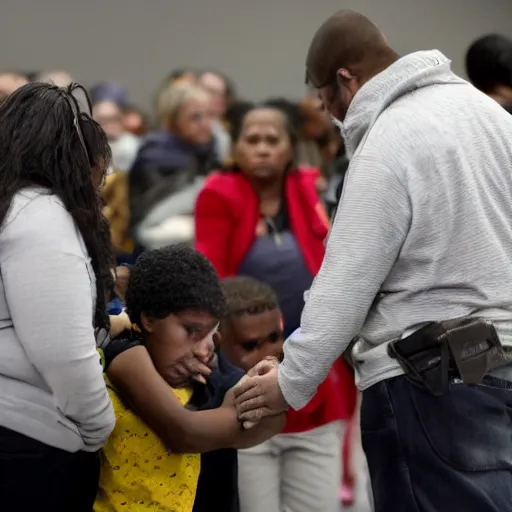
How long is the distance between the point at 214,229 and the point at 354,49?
5.45ft

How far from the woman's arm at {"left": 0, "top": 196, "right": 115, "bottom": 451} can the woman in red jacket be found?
144 cm

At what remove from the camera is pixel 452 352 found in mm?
2635

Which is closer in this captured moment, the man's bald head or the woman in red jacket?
the man's bald head

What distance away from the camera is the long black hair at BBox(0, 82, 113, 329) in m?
2.57

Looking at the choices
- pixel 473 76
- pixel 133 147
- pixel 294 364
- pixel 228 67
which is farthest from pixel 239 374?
pixel 228 67

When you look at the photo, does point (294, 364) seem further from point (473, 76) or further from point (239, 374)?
point (473, 76)

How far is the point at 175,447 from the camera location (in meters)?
2.76

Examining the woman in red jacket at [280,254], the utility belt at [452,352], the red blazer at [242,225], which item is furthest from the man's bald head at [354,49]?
the red blazer at [242,225]

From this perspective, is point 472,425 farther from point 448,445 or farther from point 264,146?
point 264,146

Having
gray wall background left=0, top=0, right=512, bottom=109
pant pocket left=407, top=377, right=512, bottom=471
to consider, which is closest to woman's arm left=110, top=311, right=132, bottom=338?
pant pocket left=407, top=377, right=512, bottom=471

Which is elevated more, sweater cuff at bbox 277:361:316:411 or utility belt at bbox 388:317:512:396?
utility belt at bbox 388:317:512:396

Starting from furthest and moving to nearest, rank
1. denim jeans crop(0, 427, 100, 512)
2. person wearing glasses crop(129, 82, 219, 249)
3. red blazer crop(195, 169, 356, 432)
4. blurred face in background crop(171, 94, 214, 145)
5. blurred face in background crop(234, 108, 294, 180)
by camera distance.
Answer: blurred face in background crop(171, 94, 214, 145) → person wearing glasses crop(129, 82, 219, 249) → blurred face in background crop(234, 108, 294, 180) → red blazer crop(195, 169, 356, 432) → denim jeans crop(0, 427, 100, 512)

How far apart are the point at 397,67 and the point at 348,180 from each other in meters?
0.34

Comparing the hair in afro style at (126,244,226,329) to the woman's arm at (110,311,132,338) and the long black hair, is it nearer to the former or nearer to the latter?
the woman's arm at (110,311,132,338)
